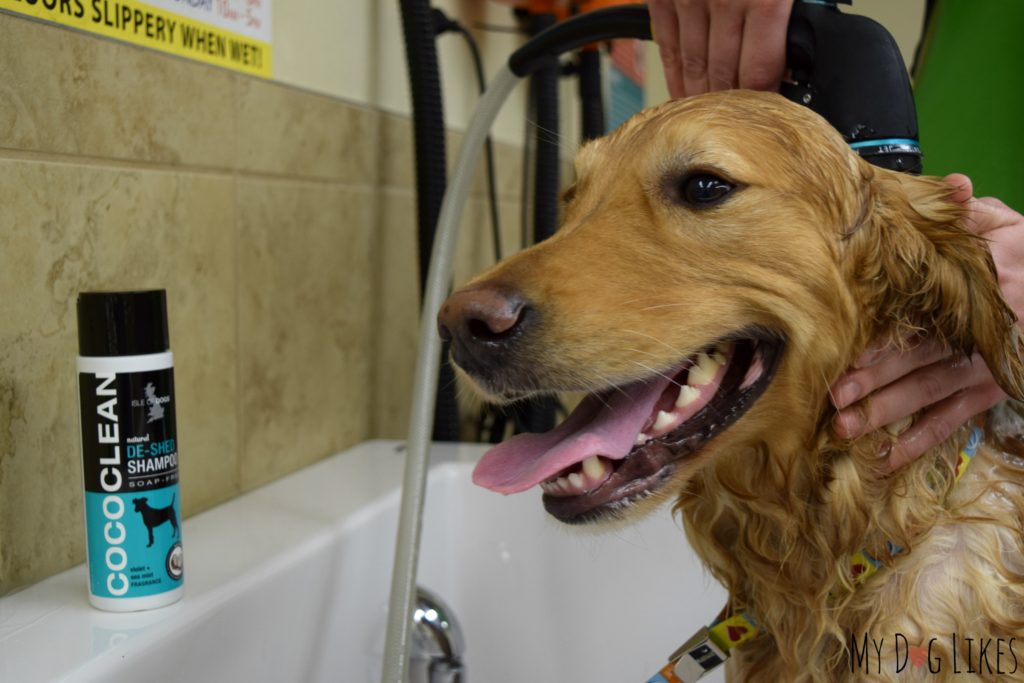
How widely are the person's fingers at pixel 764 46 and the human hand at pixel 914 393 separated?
0.33 meters

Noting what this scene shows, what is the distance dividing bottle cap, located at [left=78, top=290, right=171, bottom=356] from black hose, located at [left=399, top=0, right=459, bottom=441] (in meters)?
0.68

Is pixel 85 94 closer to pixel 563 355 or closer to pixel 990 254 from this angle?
pixel 563 355

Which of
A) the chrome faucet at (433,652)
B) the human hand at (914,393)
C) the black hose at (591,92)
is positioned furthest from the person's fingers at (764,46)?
the black hose at (591,92)

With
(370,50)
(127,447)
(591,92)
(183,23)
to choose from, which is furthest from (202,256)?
(591,92)

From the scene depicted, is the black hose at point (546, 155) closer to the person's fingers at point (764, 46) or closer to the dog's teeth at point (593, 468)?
the person's fingers at point (764, 46)

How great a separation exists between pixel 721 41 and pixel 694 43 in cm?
5

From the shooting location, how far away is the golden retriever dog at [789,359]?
867 millimetres

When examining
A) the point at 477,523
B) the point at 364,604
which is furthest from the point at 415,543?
the point at 477,523

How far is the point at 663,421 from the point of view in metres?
0.90

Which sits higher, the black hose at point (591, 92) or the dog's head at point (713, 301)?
the black hose at point (591, 92)

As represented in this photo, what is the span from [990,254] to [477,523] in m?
0.90

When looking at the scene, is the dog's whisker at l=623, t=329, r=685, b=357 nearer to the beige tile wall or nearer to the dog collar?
the dog collar

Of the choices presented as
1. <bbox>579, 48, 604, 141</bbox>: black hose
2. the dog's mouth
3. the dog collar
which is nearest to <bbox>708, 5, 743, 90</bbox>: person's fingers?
the dog's mouth

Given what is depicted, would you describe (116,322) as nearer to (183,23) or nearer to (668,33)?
(183,23)
